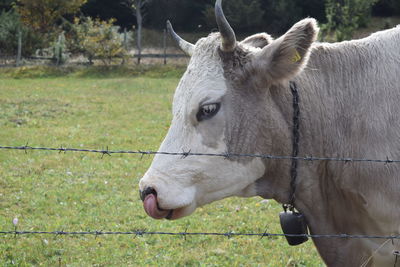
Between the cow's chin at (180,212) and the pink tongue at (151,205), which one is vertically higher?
the pink tongue at (151,205)

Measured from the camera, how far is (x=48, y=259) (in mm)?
4957

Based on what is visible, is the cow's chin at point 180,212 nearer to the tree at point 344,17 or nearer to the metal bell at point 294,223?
the metal bell at point 294,223

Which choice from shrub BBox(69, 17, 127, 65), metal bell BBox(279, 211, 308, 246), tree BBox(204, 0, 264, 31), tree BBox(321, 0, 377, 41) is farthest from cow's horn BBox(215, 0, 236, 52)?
tree BBox(204, 0, 264, 31)

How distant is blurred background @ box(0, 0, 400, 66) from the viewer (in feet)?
84.8

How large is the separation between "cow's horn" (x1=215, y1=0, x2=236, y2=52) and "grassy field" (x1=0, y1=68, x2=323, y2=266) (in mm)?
2676

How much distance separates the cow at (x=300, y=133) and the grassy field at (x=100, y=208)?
2.00 meters

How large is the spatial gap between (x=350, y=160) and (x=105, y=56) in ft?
76.2

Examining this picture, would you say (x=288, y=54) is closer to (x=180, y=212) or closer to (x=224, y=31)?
(x=224, y=31)

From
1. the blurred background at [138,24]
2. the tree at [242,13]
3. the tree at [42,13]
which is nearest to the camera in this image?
the blurred background at [138,24]

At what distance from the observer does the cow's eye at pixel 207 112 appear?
289 cm

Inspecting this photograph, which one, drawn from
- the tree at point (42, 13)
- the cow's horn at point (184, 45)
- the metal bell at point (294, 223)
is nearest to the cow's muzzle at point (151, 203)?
the metal bell at point (294, 223)

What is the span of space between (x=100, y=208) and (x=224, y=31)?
13.2 ft

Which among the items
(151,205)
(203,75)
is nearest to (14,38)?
(203,75)

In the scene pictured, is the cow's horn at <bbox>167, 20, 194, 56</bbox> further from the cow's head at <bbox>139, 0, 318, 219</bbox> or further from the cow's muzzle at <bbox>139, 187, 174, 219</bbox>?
the cow's muzzle at <bbox>139, 187, 174, 219</bbox>
